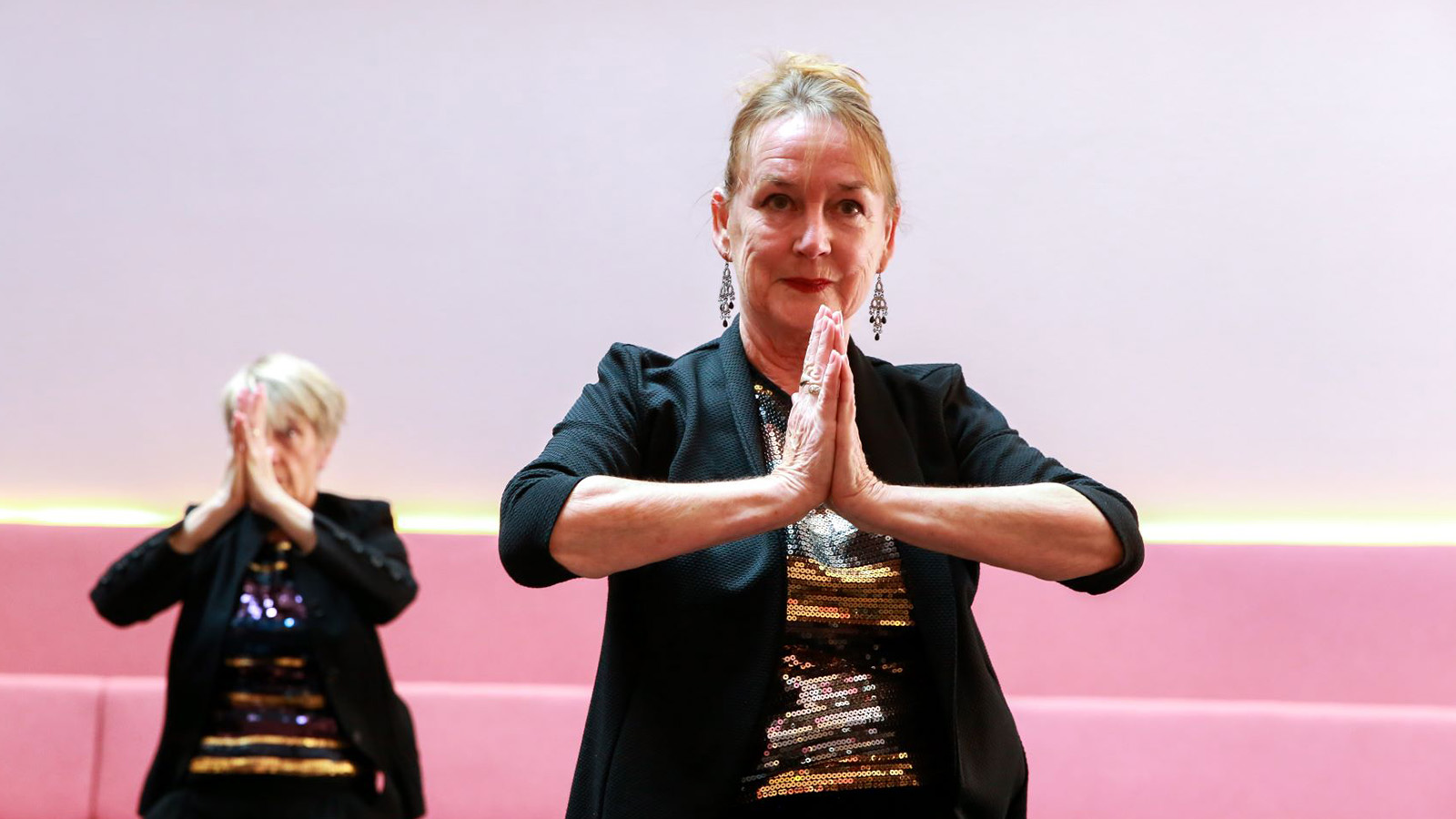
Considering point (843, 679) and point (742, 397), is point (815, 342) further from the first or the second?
point (843, 679)

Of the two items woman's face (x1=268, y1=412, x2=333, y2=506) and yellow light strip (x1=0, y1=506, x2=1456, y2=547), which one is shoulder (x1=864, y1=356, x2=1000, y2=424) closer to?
woman's face (x1=268, y1=412, x2=333, y2=506)

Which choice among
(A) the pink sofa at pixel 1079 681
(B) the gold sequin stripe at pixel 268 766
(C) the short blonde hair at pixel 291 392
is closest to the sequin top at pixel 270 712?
(B) the gold sequin stripe at pixel 268 766

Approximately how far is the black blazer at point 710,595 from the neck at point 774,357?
1cm

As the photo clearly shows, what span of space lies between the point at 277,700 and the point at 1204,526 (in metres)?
1.62

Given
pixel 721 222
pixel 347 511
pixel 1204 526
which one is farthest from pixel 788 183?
pixel 1204 526

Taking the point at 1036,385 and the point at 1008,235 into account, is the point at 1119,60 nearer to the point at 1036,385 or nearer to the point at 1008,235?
the point at 1008,235

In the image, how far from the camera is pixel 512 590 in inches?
90.7

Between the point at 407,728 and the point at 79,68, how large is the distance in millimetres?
1519

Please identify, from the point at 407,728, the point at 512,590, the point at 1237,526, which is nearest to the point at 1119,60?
the point at 1237,526

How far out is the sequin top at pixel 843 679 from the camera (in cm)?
92

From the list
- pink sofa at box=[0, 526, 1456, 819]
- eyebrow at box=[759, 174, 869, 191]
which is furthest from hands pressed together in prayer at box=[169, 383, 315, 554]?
eyebrow at box=[759, 174, 869, 191]

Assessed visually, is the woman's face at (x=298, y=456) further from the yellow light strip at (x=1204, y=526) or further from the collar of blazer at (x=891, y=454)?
the collar of blazer at (x=891, y=454)

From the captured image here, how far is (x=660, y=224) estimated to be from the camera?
2451 mm

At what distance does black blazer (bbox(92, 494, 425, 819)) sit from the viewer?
161cm
